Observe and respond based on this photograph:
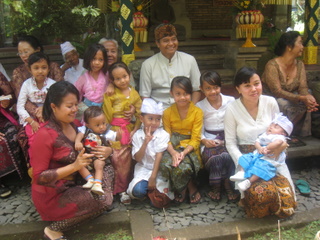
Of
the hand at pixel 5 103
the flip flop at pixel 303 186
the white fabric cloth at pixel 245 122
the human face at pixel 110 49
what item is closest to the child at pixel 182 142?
the white fabric cloth at pixel 245 122

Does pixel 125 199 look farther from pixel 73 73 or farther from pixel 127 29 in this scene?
pixel 127 29

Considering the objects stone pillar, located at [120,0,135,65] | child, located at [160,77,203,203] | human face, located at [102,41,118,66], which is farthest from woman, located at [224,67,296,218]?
stone pillar, located at [120,0,135,65]

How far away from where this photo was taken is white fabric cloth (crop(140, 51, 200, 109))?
12.8ft

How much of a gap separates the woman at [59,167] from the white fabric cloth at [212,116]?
1418 millimetres

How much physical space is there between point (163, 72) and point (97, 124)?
1217 millimetres

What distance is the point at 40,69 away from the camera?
3473mm

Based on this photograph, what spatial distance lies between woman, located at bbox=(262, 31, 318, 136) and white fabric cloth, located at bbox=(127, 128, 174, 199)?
5.94 ft

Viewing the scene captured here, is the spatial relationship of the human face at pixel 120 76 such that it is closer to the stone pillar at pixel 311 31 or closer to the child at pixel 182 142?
the child at pixel 182 142

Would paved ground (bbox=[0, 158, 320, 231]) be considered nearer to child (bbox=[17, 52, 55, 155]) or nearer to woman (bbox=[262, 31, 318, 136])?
child (bbox=[17, 52, 55, 155])

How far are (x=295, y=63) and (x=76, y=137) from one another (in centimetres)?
313

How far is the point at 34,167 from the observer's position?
266 centimetres

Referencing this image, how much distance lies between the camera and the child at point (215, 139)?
3342 mm

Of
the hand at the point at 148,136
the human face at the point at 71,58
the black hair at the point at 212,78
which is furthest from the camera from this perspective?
the human face at the point at 71,58

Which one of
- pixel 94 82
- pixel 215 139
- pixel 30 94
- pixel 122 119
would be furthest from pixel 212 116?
pixel 30 94
